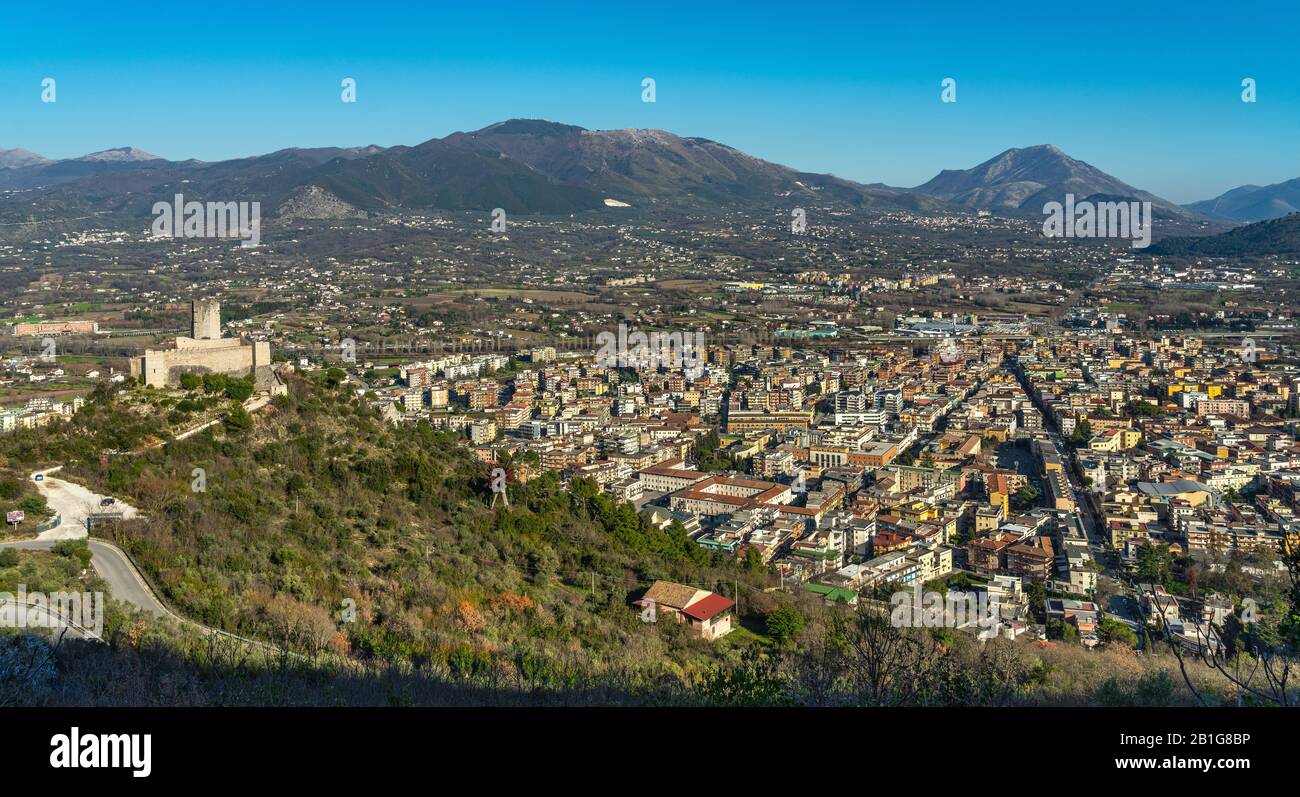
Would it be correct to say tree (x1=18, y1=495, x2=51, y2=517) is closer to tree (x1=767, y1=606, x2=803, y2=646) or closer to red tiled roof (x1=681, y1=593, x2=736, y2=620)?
red tiled roof (x1=681, y1=593, x2=736, y2=620)

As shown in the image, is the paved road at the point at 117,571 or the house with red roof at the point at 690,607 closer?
the paved road at the point at 117,571

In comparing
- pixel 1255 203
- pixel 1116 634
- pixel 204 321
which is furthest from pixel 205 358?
pixel 1255 203

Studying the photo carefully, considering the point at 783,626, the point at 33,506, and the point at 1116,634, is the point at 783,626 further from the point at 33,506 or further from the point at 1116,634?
the point at 33,506

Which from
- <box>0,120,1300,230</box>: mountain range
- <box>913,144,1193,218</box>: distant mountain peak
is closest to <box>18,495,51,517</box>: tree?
<box>0,120,1300,230</box>: mountain range

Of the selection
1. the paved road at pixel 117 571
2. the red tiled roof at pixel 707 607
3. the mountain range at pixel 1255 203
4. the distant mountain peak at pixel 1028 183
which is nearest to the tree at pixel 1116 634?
the red tiled roof at pixel 707 607

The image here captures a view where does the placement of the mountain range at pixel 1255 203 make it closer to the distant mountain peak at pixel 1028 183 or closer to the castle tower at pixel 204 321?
the distant mountain peak at pixel 1028 183
